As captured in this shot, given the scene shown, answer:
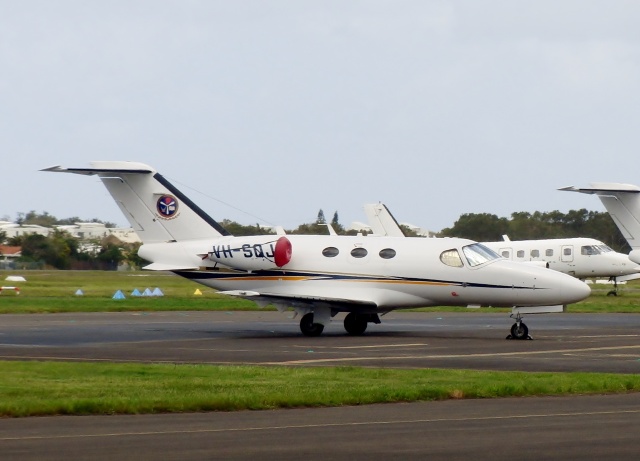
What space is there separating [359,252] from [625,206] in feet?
43.6

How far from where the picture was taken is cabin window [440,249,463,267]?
31055 millimetres

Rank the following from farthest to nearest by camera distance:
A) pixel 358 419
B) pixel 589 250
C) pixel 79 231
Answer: pixel 79 231, pixel 589 250, pixel 358 419

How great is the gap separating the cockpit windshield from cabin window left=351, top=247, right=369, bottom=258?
2.63 meters

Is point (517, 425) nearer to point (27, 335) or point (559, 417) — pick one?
point (559, 417)

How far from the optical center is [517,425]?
45.9ft

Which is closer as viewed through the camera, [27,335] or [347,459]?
[347,459]

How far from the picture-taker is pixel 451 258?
3116 cm

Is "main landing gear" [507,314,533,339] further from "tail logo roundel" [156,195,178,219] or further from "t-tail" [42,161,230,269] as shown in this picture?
"tail logo roundel" [156,195,178,219]

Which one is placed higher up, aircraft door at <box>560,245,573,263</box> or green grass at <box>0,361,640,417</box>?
aircraft door at <box>560,245,573,263</box>

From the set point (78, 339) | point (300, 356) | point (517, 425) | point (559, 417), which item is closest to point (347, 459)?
point (517, 425)

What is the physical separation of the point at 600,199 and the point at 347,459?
31.7m

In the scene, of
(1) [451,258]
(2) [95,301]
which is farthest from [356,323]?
(2) [95,301]

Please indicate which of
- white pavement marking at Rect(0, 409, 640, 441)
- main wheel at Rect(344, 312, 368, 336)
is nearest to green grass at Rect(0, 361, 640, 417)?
white pavement marking at Rect(0, 409, 640, 441)

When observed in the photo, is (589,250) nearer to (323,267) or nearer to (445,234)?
(445,234)
